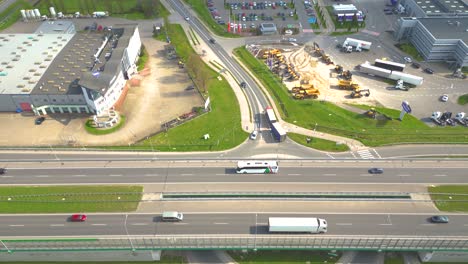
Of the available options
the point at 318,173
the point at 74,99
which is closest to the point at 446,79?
the point at 318,173

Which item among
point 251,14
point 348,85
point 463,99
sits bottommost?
point 463,99

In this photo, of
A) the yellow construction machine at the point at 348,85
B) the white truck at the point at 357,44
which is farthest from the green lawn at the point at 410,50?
the yellow construction machine at the point at 348,85

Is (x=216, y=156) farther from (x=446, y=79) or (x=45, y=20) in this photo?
(x=45, y=20)

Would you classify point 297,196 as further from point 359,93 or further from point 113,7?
point 113,7

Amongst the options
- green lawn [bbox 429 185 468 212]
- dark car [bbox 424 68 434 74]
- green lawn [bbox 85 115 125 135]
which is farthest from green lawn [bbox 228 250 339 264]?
dark car [bbox 424 68 434 74]

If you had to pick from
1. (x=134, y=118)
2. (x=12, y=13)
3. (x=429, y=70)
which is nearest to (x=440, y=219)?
(x=429, y=70)

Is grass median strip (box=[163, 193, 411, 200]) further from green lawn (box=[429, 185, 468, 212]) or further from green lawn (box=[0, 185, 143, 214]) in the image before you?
green lawn (box=[0, 185, 143, 214])

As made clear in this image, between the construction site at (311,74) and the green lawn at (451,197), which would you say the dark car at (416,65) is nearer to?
the construction site at (311,74)
